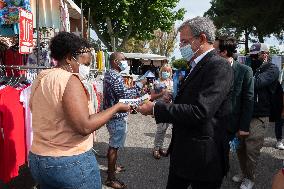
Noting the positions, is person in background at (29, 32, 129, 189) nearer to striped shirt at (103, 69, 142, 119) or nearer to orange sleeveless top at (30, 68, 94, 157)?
orange sleeveless top at (30, 68, 94, 157)

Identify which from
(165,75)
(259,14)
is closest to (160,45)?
(259,14)

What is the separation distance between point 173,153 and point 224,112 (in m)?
0.50

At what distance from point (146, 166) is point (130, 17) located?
2364cm

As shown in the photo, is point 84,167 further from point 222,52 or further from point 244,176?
point 244,176

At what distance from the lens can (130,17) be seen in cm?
2867

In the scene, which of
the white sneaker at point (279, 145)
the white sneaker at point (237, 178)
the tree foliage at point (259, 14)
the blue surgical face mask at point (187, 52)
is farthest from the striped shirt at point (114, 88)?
the tree foliage at point (259, 14)

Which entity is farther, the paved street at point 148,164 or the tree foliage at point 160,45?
the tree foliage at point 160,45

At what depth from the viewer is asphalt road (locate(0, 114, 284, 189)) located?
5293 mm

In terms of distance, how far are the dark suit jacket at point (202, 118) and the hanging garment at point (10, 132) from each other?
5.52 ft

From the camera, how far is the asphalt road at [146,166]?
17.4 feet

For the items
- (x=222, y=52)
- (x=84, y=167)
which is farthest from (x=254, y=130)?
(x=84, y=167)

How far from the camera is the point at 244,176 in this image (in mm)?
5105

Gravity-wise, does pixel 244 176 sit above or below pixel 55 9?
below

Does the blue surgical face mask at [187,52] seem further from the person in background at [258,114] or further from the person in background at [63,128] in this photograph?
the person in background at [258,114]
